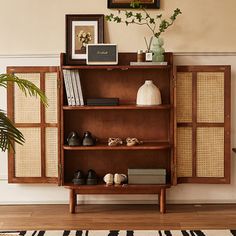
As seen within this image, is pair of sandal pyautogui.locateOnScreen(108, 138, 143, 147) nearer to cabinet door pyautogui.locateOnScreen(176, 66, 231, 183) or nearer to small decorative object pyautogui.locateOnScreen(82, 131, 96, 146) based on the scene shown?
small decorative object pyautogui.locateOnScreen(82, 131, 96, 146)

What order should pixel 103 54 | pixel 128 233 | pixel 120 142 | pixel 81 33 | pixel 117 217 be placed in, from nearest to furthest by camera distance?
pixel 128 233 → pixel 117 217 → pixel 103 54 → pixel 120 142 → pixel 81 33

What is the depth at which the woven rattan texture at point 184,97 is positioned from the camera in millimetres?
4422

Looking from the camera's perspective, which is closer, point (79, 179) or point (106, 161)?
point (79, 179)

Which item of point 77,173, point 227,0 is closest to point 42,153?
point 77,173

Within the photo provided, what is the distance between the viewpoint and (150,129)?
14.8 ft

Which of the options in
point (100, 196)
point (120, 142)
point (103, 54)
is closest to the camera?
point (103, 54)

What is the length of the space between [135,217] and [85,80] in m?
1.14

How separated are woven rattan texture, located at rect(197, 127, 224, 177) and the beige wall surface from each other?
66 centimetres

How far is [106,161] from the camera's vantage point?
4.53 meters

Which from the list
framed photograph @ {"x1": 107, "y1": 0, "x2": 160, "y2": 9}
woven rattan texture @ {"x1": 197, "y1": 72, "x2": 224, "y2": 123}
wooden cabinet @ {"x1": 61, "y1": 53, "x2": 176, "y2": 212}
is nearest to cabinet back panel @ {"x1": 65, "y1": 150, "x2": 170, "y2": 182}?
wooden cabinet @ {"x1": 61, "y1": 53, "x2": 176, "y2": 212}

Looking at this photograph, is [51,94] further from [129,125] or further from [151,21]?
[151,21]

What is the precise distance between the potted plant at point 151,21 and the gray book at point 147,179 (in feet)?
2.93

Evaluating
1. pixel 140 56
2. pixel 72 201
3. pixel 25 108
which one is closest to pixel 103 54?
pixel 140 56

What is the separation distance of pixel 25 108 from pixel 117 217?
113 cm
